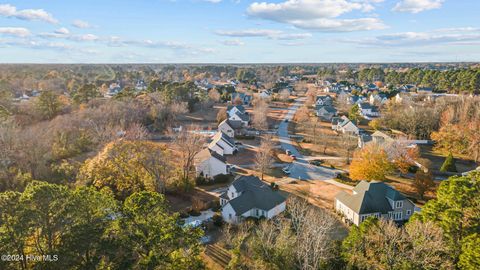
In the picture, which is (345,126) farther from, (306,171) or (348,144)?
(306,171)

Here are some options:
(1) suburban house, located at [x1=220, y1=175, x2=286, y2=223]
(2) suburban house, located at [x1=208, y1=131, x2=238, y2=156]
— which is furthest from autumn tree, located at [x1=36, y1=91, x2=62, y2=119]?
(1) suburban house, located at [x1=220, y1=175, x2=286, y2=223]

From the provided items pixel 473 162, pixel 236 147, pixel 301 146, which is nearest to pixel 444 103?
pixel 473 162

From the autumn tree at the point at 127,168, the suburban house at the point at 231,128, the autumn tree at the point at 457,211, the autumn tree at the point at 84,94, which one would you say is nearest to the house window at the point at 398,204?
the autumn tree at the point at 457,211

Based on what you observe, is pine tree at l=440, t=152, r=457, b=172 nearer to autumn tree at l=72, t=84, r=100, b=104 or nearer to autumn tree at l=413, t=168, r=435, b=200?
autumn tree at l=413, t=168, r=435, b=200

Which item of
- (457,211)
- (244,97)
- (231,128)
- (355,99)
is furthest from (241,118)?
(457,211)

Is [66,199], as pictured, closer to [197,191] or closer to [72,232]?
[72,232]
